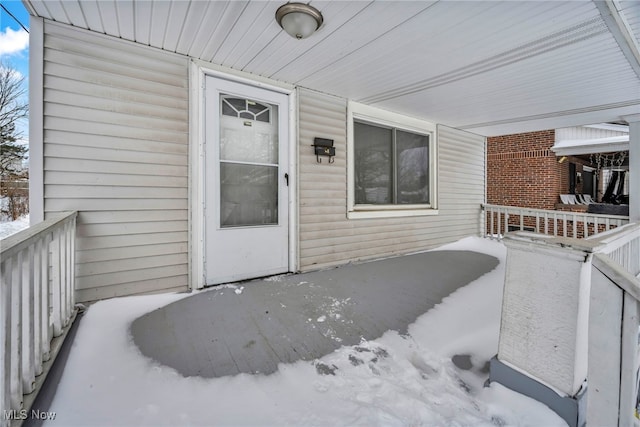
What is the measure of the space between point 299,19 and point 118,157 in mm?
1951

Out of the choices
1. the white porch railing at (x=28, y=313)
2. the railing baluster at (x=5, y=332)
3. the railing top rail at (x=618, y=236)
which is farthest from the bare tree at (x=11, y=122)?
the railing top rail at (x=618, y=236)

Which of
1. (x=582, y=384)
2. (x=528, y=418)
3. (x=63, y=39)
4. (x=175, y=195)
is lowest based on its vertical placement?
(x=528, y=418)

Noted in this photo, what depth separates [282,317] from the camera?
92.7 inches

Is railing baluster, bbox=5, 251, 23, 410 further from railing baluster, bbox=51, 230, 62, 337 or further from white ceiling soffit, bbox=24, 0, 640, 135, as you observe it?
white ceiling soffit, bbox=24, 0, 640, 135

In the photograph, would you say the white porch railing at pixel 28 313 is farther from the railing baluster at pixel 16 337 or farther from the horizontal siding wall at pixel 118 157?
the horizontal siding wall at pixel 118 157

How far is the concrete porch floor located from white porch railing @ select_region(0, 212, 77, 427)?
469 millimetres

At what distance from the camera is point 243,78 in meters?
3.17

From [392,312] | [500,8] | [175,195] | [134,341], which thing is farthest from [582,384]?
[175,195]

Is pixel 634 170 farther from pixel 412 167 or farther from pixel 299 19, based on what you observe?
pixel 299 19

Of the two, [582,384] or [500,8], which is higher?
[500,8]

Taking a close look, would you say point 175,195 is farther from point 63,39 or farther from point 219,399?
point 219,399

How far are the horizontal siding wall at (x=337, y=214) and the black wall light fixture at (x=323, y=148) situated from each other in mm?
65

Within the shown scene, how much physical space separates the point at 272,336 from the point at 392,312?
1.06 m

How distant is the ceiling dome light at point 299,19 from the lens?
2.09 m
